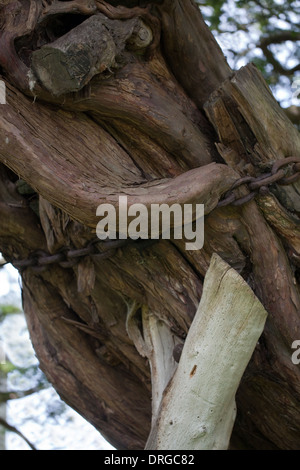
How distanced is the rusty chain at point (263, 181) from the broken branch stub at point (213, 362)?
0.37 m

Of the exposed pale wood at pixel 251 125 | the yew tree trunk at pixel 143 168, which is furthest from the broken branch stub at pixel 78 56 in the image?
the exposed pale wood at pixel 251 125

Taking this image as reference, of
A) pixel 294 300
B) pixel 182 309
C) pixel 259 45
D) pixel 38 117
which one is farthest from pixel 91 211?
pixel 259 45

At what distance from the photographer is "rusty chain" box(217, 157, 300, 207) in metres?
2.27

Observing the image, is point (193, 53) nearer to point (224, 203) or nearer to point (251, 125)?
point (251, 125)

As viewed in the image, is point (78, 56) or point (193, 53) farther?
point (193, 53)

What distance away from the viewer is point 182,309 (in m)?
2.45

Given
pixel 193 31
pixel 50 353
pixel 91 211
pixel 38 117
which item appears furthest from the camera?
Result: pixel 50 353

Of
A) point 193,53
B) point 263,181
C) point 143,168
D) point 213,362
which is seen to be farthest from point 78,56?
point 213,362

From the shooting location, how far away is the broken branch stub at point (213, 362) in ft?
6.40

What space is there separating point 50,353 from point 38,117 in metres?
1.27

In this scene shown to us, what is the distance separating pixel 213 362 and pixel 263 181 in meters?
0.75

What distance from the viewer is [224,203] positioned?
7.42 feet

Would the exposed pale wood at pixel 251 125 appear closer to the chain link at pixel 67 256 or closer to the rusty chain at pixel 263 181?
the rusty chain at pixel 263 181

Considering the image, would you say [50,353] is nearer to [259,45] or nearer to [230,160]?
[230,160]
